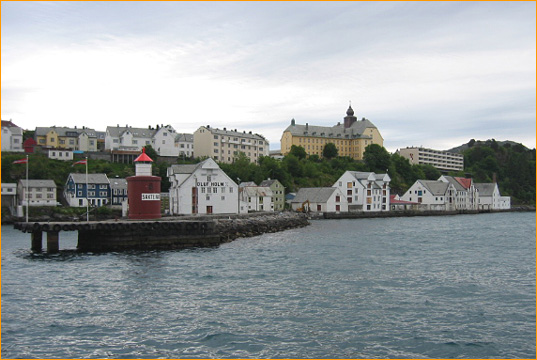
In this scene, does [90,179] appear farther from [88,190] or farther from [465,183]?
[465,183]

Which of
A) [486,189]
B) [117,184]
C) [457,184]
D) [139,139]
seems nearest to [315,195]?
[117,184]

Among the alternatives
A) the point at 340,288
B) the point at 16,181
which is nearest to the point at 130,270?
the point at 340,288

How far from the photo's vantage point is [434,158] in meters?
164

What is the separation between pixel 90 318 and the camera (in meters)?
17.3

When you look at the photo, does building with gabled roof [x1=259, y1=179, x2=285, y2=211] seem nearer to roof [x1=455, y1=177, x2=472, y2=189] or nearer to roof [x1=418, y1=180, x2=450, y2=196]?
roof [x1=418, y1=180, x2=450, y2=196]

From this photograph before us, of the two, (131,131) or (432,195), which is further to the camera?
(432,195)

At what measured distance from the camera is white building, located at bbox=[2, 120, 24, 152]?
3558 inches

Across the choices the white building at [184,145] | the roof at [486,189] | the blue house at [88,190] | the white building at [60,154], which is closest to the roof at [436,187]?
the roof at [486,189]

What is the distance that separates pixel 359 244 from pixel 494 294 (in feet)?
59.6

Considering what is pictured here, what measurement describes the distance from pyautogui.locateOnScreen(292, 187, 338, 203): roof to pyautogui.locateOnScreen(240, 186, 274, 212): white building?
9.00m

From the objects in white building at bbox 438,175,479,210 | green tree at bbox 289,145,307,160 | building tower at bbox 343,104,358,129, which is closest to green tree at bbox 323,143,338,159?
green tree at bbox 289,145,307,160

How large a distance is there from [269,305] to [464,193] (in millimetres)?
104027

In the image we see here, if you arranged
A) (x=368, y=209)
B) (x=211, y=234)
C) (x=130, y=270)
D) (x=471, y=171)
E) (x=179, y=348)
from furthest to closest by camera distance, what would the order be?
(x=471, y=171)
(x=368, y=209)
(x=211, y=234)
(x=130, y=270)
(x=179, y=348)

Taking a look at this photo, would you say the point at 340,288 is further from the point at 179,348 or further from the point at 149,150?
the point at 149,150
